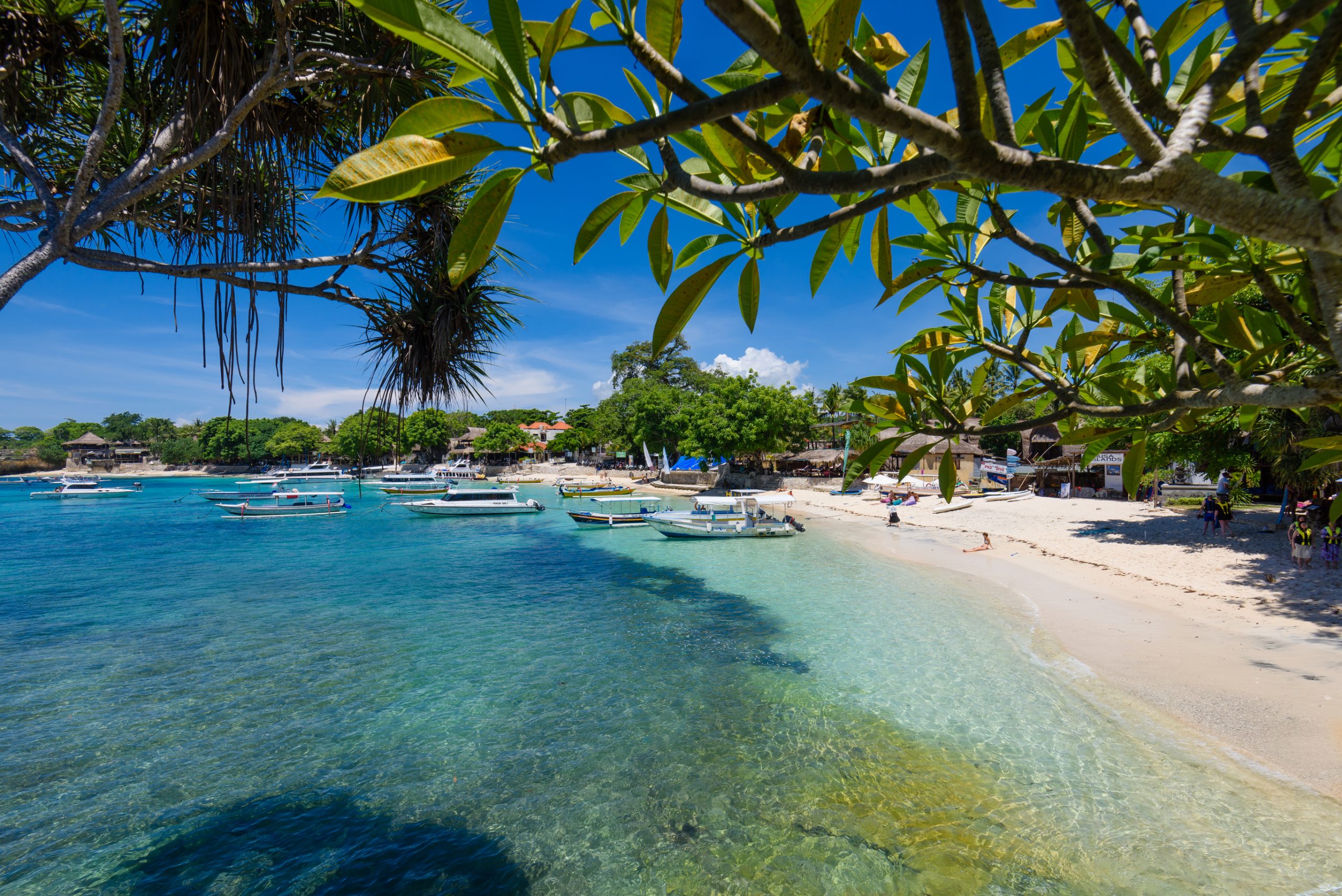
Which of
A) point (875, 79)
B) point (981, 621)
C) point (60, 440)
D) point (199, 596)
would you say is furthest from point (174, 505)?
point (60, 440)

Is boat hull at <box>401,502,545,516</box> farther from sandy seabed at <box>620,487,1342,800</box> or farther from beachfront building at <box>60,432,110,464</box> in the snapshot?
beachfront building at <box>60,432,110,464</box>

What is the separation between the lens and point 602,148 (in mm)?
1045

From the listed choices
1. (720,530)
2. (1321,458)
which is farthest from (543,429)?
(1321,458)

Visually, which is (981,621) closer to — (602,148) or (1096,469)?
(602,148)

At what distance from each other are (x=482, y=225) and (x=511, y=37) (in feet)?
1.05

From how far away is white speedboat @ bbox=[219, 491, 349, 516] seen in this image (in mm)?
34344

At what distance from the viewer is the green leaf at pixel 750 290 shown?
1.62 m

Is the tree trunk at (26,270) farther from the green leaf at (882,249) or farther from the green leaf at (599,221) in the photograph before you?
the green leaf at (882,249)

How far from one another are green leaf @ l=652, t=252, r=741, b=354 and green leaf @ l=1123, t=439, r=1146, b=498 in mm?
1783

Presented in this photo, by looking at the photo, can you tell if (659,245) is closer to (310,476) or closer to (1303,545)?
(1303,545)

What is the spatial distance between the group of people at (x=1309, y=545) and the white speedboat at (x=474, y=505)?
1276 inches

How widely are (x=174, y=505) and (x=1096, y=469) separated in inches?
2474

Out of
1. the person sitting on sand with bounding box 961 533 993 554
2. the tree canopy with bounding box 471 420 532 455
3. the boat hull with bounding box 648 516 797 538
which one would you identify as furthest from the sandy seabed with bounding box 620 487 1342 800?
the tree canopy with bounding box 471 420 532 455

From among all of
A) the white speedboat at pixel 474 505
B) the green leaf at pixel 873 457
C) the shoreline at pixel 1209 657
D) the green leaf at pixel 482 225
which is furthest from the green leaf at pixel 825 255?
the white speedboat at pixel 474 505
